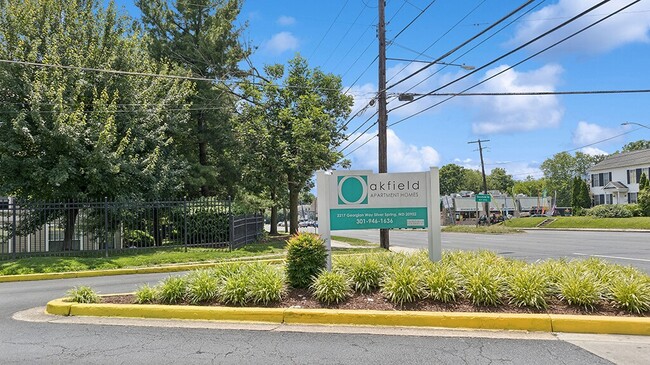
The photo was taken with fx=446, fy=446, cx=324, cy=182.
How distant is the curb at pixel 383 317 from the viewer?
5859mm

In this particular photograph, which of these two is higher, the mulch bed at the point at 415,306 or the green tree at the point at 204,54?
the green tree at the point at 204,54

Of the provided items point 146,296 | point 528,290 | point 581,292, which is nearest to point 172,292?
point 146,296

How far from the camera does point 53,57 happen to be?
1694 centimetres

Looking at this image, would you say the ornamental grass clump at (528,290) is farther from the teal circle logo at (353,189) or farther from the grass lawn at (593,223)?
the grass lawn at (593,223)

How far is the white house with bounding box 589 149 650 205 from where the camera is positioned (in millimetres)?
52719

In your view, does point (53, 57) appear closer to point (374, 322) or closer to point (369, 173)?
point (369, 173)

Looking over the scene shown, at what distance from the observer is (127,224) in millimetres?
18125

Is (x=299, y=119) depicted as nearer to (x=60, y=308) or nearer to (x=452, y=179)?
(x=60, y=308)

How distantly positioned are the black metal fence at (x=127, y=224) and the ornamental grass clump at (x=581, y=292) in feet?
44.9

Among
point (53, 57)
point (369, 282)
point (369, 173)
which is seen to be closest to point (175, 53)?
point (53, 57)

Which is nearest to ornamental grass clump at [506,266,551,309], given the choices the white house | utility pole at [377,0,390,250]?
utility pole at [377,0,390,250]

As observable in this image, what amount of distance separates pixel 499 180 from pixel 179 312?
139426 mm

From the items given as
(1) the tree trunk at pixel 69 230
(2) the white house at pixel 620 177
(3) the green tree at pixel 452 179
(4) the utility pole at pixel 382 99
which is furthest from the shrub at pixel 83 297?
(3) the green tree at pixel 452 179

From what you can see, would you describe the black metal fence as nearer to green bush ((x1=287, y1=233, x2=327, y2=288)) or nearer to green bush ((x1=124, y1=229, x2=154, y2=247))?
green bush ((x1=124, y1=229, x2=154, y2=247))
